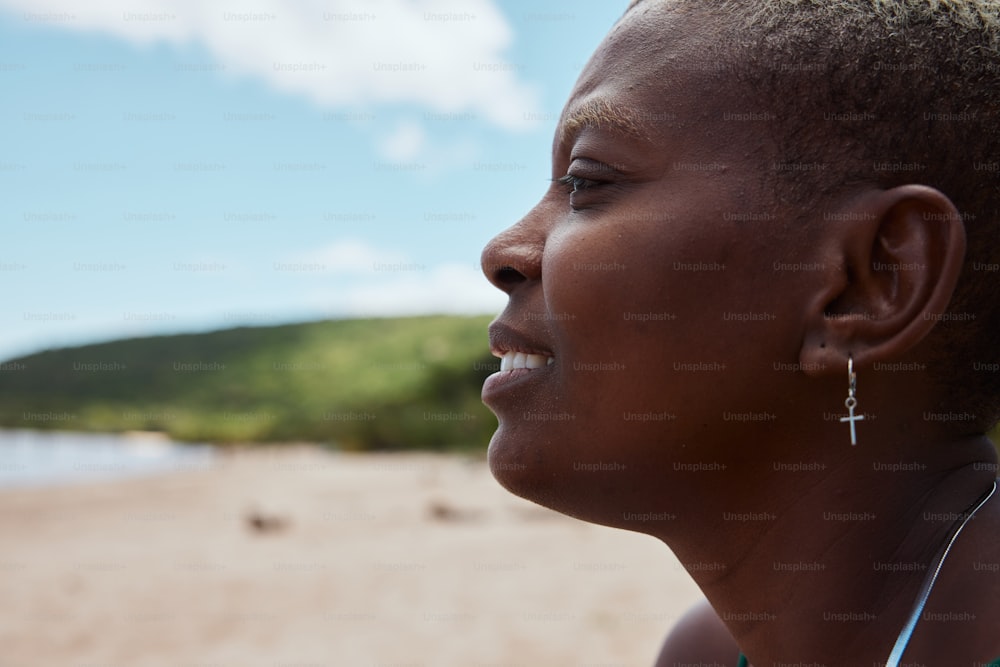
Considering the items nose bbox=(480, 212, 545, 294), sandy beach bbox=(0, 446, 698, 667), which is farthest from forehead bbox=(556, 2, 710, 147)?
sandy beach bbox=(0, 446, 698, 667)

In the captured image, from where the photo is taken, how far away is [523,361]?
1788 mm

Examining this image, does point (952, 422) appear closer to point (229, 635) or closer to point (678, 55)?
point (678, 55)

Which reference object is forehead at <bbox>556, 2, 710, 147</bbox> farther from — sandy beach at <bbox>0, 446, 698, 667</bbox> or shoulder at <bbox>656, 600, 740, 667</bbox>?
sandy beach at <bbox>0, 446, 698, 667</bbox>

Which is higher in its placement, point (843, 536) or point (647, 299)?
point (647, 299)

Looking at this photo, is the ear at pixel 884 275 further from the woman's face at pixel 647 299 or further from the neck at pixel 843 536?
the neck at pixel 843 536

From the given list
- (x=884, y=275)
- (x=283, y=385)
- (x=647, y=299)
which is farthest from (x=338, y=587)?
(x=283, y=385)

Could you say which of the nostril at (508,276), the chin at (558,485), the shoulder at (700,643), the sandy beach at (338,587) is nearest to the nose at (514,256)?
the nostril at (508,276)

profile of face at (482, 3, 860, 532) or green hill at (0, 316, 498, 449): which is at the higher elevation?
profile of face at (482, 3, 860, 532)

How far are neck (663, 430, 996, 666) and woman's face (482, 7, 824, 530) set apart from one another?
13 cm

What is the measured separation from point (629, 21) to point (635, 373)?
74 centimetres

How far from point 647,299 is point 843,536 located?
1.86ft

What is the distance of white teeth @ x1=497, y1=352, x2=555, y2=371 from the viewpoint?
1749 millimetres

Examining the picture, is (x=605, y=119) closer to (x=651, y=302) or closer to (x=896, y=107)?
(x=651, y=302)

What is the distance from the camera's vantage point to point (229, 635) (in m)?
7.57
